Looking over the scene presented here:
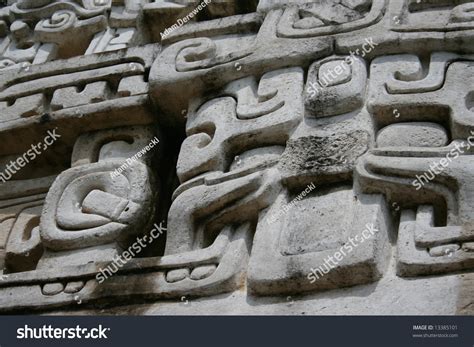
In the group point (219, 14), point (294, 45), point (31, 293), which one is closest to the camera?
point (31, 293)

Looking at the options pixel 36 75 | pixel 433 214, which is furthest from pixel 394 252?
pixel 36 75

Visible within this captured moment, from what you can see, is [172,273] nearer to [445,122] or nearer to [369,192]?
[369,192]

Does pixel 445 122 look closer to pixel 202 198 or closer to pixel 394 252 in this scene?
pixel 394 252

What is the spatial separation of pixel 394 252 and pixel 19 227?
1410 mm

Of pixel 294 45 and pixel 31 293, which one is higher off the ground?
pixel 294 45

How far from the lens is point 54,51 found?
474cm

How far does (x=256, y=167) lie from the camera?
10.3 ft

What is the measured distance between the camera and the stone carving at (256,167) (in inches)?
109

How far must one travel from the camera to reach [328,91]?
10.8 feet

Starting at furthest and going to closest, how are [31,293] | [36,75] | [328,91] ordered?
[36,75] → [328,91] → [31,293]

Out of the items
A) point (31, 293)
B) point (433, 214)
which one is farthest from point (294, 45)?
point (31, 293)

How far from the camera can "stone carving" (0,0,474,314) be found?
278 centimetres

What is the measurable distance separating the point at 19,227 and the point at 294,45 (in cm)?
111

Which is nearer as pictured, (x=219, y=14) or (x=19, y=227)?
(x=19, y=227)
